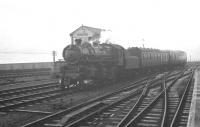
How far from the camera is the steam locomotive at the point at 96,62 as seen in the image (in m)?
15.2

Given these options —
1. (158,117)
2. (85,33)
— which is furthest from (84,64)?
(85,33)

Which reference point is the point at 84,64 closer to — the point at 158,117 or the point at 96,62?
the point at 96,62

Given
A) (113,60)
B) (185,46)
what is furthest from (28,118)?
(185,46)

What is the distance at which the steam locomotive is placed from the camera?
15219mm

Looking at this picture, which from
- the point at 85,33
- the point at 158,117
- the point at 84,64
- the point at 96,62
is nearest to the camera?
the point at 158,117

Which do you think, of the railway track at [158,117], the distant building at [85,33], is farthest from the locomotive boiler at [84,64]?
the distant building at [85,33]

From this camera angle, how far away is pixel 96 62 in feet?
54.5

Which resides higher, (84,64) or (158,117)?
(84,64)

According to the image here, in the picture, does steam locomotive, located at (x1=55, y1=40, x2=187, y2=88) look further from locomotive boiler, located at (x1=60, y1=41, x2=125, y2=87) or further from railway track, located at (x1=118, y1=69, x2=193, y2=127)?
railway track, located at (x1=118, y1=69, x2=193, y2=127)

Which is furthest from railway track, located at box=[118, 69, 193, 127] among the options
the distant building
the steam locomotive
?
the distant building

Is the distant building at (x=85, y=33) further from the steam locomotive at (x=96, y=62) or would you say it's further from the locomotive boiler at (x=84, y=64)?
the locomotive boiler at (x=84, y=64)

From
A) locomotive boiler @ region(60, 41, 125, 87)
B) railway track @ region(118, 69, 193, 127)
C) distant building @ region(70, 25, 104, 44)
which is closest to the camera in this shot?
railway track @ region(118, 69, 193, 127)

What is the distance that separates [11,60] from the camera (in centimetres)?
Answer: 3866

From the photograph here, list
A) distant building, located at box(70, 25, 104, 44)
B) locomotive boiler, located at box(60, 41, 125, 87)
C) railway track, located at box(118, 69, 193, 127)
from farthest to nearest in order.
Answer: distant building, located at box(70, 25, 104, 44) < locomotive boiler, located at box(60, 41, 125, 87) < railway track, located at box(118, 69, 193, 127)
